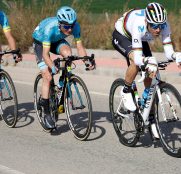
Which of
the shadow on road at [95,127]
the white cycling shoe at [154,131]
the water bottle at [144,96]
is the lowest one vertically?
the shadow on road at [95,127]

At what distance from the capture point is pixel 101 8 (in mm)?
32625

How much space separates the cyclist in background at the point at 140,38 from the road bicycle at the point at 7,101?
1.95 meters

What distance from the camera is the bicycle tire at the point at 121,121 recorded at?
7805 mm

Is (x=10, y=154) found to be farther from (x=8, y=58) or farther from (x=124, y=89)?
(x=8, y=58)

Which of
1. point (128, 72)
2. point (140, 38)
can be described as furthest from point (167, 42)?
point (128, 72)

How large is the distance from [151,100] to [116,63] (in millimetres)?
8211

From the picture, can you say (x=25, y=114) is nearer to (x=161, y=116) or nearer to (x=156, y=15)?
(x=161, y=116)

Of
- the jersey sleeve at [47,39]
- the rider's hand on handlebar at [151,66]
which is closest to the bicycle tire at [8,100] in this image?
the jersey sleeve at [47,39]

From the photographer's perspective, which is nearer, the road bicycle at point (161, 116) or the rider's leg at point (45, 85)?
the road bicycle at point (161, 116)

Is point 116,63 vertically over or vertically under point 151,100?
under

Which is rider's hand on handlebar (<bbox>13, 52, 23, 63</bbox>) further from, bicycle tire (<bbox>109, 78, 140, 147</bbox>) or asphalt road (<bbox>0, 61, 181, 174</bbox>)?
bicycle tire (<bbox>109, 78, 140, 147</bbox>)

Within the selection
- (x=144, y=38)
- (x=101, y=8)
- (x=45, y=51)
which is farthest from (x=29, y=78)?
(x=101, y=8)

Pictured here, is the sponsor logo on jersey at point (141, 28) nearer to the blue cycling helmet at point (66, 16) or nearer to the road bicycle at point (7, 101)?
the blue cycling helmet at point (66, 16)

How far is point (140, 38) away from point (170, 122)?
0.99 m
